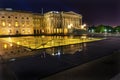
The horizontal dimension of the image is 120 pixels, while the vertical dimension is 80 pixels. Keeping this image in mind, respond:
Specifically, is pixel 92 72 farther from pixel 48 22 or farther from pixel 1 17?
pixel 48 22

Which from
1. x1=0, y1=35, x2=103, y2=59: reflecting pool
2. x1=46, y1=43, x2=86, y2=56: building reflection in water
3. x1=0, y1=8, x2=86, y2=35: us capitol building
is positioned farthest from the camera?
x1=0, y1=8, x2=86, y2=35: us capitol building

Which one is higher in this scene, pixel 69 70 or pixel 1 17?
pixel 1 17

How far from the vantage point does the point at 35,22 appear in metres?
75.0

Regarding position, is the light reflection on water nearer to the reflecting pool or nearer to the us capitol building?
the reflecting pool

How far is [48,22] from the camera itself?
76625 millimetres

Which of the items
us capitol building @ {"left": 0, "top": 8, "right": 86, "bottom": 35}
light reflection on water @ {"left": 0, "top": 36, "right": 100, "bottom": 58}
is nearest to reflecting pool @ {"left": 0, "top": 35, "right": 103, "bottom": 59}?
light reflection on water @ {"left": 0, "top": 36, "right": 100, "bottom": 58}

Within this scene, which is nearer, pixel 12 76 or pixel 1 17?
pixel 12 76

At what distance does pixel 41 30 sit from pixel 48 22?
7.05m

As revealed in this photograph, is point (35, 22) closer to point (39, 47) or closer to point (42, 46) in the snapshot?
point (42, 46)

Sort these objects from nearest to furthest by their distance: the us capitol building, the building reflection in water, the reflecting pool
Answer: the building reflection in water, the reflecting pool, the us capitol building

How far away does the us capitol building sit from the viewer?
2501 inches

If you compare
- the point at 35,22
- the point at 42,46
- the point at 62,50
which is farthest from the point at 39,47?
the point at 35,22

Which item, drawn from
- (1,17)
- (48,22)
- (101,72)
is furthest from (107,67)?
(48,22)

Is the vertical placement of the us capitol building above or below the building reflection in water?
above
